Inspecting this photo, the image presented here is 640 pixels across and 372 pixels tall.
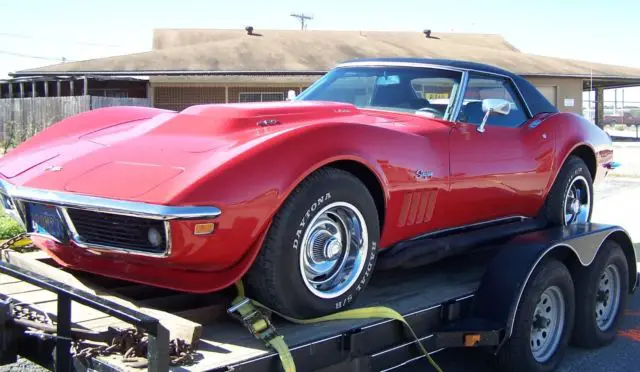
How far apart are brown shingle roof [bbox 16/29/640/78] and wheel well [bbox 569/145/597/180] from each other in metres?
19.6

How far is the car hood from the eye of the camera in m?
2.93

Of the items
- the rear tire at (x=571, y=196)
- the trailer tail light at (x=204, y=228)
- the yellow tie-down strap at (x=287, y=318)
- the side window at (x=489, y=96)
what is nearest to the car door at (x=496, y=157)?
the side window at (x=489, y=96)

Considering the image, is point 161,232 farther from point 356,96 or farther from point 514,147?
point 514,147

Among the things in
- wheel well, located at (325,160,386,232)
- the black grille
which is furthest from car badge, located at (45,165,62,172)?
wheel well, located at (325,160,386,232)

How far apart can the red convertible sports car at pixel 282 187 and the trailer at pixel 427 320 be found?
8.1 inches

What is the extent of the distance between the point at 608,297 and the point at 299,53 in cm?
2323

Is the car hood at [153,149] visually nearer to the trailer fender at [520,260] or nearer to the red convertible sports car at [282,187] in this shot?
the red convertible sports car at [282,187]

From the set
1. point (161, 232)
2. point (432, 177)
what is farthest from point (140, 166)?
point (432, 177)

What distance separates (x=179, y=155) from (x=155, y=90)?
2311 centimetres

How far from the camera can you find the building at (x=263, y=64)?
80.4 feet

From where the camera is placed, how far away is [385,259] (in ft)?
12.4

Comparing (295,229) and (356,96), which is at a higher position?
(356,96)

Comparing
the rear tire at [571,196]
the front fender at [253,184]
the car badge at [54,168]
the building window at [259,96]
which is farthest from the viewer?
the building window at [259,96]

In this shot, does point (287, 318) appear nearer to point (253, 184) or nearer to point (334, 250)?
point (334, 250)
